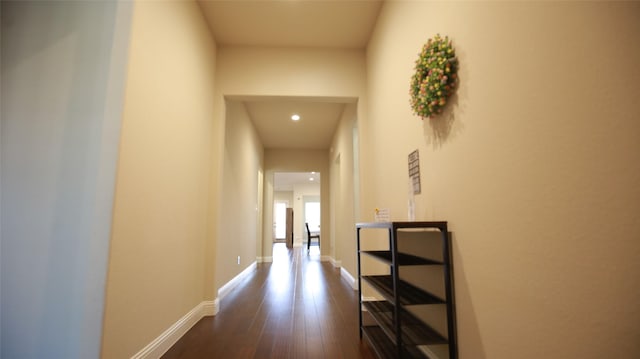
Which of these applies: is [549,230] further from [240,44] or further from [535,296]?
[240,44]

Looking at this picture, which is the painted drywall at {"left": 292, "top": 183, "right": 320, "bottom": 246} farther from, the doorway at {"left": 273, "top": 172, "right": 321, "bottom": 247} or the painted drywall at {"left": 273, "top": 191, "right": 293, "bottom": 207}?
the painted drywall at {"left": 273, "top": 191, "right": 293, "bottom": 207}

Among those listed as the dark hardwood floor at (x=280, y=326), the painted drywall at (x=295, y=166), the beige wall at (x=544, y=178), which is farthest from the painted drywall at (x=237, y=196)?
the beige wall at (x=544, y=178)

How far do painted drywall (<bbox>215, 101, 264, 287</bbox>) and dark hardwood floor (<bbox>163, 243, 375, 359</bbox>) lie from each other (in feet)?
1.54

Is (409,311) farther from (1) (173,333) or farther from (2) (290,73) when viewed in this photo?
(2) (290,73)

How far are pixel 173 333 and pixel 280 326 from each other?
2.69 feet

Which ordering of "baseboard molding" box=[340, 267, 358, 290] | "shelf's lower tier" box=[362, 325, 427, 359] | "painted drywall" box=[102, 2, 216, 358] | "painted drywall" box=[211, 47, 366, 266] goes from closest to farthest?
"painted drywall" box=[102, 2, 216, 358], "shelf's lower tier" box=[362, 325, 427, 359], "painted drywall" box=[211, 47, 366, 266], "baseboard molding" box=[340, 267, 358, 290]

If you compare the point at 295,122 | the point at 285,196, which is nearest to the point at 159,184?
the point at 295,122

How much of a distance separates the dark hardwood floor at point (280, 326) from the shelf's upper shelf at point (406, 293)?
1.52 ft

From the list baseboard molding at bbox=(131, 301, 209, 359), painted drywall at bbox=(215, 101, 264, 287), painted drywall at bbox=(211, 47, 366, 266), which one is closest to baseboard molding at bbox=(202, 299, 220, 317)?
baseboard molding at bbox=(131, 301, 209, 359)

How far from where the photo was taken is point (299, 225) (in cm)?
1252

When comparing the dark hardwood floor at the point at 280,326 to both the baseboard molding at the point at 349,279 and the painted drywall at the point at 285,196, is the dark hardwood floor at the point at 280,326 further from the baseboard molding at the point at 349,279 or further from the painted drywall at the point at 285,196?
the painted drywall at the point at 285,196

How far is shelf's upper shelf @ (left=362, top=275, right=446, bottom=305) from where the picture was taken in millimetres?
1504

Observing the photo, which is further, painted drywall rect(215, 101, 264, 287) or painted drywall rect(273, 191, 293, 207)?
painted drywall rect(273, 191, 293, 207)

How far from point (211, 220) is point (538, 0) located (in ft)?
9.16
